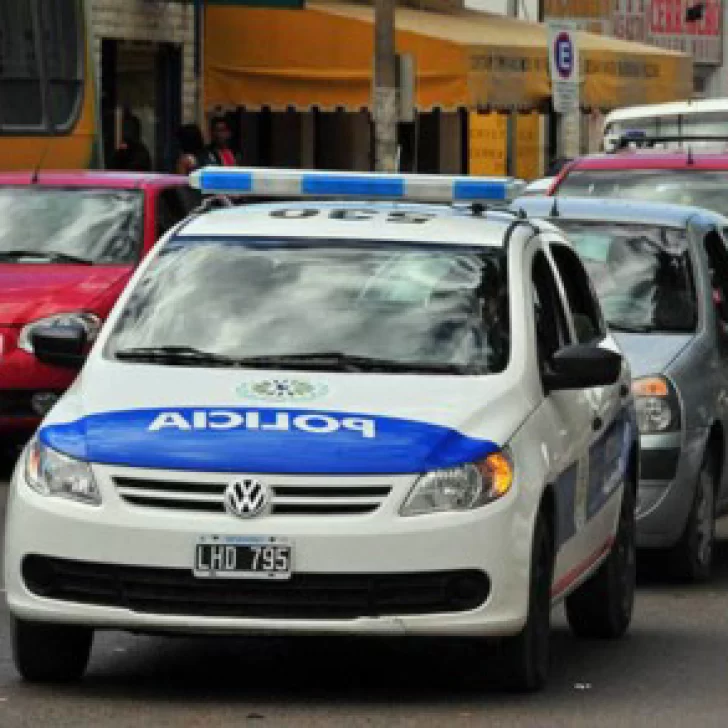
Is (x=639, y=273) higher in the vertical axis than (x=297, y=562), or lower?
higher

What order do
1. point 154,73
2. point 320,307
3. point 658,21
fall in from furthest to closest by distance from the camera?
point 658,21, point 154,73, point 320,307

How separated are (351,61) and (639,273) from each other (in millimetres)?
19639

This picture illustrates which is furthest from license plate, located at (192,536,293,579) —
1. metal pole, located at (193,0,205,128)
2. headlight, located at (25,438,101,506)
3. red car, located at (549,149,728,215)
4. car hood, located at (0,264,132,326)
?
metal pole, located at (193,0,205,128)

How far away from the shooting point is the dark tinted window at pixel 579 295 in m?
10.6

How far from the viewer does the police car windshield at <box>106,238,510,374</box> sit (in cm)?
935

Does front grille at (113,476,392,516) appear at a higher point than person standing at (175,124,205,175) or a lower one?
higher

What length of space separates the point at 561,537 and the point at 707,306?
3822 mm

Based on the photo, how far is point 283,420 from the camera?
8.70m

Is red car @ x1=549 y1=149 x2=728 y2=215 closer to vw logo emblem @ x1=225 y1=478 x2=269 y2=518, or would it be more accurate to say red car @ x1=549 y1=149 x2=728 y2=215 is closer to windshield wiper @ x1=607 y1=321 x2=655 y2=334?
windshield wiper @ x1=607 y1=321 x2=655 y2=334

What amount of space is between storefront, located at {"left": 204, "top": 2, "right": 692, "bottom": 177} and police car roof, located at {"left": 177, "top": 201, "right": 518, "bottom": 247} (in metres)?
20.6

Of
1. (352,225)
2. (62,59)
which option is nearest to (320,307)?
(352,225)

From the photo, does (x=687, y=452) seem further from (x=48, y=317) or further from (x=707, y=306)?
(x=48, y=317)

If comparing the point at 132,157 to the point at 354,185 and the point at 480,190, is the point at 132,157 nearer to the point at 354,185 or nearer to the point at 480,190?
the point at 354,185

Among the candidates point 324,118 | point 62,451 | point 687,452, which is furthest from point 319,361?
point 324,118
